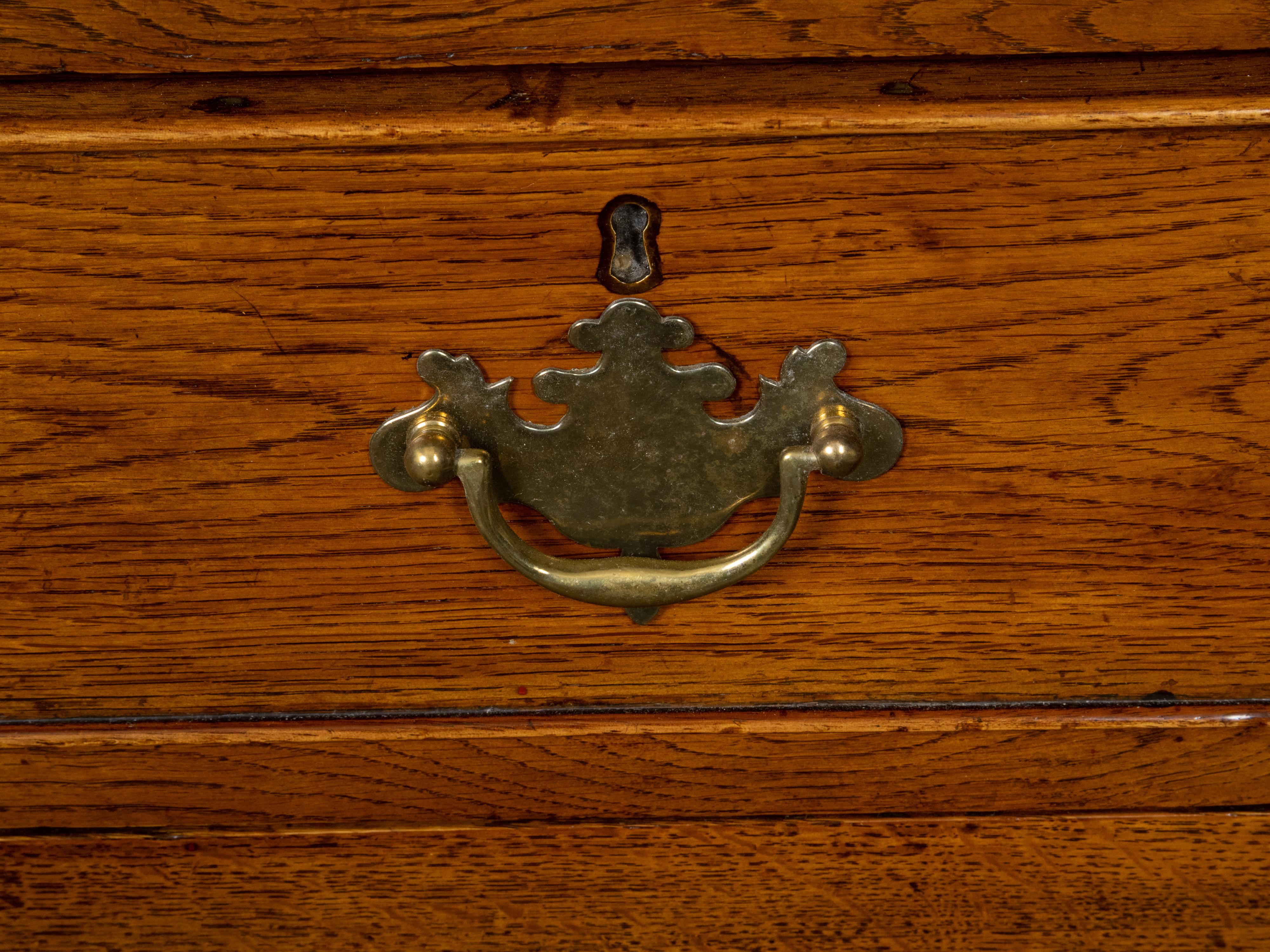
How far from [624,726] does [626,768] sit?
0.02 m

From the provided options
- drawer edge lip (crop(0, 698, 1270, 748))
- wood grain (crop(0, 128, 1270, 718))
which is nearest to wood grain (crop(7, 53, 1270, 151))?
wood grain (crop(0, 128, 1270, 718))

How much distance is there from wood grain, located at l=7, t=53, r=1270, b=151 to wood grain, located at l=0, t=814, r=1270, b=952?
29 cm

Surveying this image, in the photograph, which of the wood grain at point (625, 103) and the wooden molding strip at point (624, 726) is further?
the wooden molding strip at point (624, 726)

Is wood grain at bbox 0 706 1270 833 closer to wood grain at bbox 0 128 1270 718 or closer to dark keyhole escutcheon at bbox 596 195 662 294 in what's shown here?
wood grain at bbox 0 128 1270 718

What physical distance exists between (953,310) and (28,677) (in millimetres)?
385

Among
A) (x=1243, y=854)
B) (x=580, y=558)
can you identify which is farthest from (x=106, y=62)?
(x=1243, y=854)

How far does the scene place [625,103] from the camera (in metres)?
0.31

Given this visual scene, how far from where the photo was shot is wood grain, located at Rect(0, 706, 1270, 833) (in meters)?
0.43

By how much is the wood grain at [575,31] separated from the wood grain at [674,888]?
0.31m

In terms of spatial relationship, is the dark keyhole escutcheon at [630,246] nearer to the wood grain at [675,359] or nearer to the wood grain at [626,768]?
the wood grain at [675,359]

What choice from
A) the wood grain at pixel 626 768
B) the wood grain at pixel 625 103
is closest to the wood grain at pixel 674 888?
the wood grain at pixel 626 768

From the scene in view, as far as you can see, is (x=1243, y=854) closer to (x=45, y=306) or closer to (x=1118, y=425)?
(x=1118, y=425)

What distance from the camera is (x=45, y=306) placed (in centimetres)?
34

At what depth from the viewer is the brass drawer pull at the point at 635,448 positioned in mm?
345
